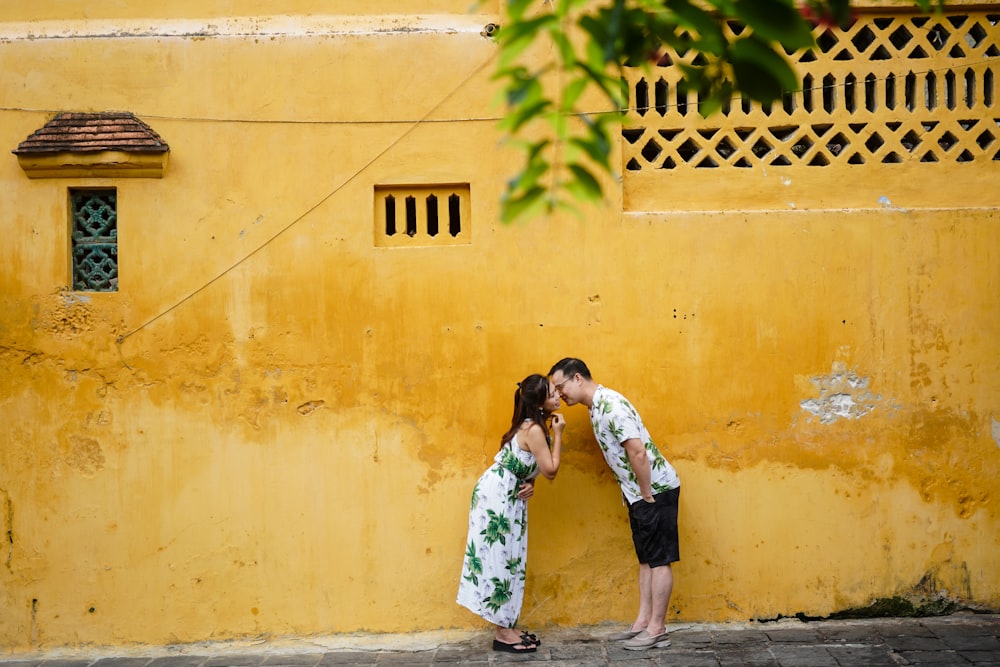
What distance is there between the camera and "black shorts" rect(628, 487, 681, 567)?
5312 mm

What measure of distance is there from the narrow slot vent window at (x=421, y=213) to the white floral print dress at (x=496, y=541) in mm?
1282

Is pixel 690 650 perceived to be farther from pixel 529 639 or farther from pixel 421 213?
pixel 421 213

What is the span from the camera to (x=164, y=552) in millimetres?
5680

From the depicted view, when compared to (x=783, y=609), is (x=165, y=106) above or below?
above

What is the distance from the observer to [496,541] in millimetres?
5289

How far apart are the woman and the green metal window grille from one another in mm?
2513

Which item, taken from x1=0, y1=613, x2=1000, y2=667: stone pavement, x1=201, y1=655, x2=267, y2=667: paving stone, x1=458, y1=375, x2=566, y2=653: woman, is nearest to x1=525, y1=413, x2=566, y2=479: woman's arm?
x1=458, y1=375, x2=566, y2=653: woman

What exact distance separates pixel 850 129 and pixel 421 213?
257cm

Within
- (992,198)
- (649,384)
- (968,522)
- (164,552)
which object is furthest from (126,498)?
(992,198)

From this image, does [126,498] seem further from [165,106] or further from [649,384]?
[649,384]

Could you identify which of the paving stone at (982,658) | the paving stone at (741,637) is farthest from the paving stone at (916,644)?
the paving stone at (741,637)

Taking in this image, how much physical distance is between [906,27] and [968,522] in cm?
291

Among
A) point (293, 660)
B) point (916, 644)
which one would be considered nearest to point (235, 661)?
point (293, 660)

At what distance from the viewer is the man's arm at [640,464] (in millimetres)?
5141
